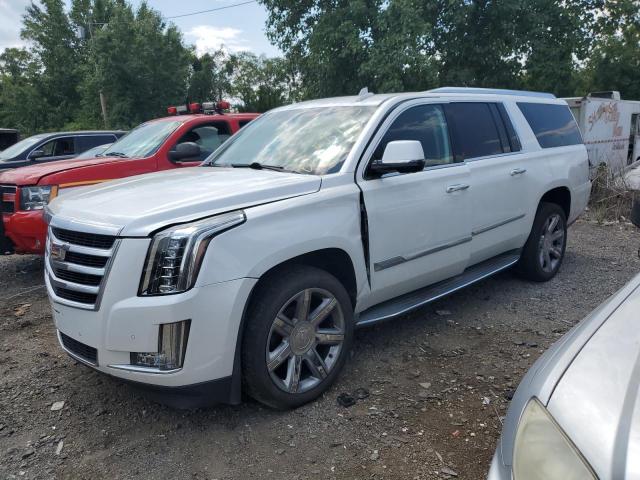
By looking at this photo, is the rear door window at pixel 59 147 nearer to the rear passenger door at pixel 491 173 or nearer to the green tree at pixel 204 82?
the rear passenger door at pixel 491 173

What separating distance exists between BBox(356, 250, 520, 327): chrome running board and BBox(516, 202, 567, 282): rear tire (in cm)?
29

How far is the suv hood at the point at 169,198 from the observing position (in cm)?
261

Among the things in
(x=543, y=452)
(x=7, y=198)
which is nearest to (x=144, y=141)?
(x=7, y=198)

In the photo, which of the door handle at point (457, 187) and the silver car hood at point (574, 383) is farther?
the door handle at point (457, 187)

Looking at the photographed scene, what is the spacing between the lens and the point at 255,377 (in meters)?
2.77

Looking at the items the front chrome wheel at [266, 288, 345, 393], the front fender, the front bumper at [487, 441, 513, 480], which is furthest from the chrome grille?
the front bumper at [487, 441, 513, 480]

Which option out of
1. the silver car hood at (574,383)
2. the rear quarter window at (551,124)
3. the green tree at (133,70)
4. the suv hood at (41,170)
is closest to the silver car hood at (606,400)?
the silver car hood at (574,383)

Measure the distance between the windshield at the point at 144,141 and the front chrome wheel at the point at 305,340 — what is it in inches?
153

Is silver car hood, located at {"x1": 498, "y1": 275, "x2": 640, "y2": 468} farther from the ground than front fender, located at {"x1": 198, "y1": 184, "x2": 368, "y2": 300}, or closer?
closer

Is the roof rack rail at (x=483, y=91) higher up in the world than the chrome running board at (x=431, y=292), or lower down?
higher up

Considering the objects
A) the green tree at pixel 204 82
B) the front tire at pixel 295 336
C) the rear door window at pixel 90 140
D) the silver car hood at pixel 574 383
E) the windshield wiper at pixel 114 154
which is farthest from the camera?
the green tree at pixel 204 82

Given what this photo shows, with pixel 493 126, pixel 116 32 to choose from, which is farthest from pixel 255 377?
pixel 116 32

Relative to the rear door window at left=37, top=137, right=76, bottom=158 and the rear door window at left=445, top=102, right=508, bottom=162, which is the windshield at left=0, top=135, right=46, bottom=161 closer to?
the rear door window at left=37, top=137, right=76, bottom=158

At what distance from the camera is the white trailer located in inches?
445
